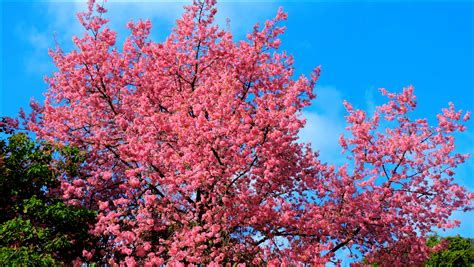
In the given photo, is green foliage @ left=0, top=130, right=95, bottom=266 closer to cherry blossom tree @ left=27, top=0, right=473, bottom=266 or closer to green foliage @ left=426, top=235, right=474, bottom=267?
cherry blossom tree @ left=27, top=0, right=473, bottom=266

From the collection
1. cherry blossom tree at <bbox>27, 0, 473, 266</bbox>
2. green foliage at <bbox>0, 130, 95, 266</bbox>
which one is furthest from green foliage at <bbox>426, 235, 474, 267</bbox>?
green foliage at <bbox>0, 130, 95, 266</bbox>

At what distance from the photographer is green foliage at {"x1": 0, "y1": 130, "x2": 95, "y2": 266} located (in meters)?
13.3

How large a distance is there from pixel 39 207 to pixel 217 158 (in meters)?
4.83

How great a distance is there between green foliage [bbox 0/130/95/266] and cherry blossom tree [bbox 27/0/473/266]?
0.57 metres

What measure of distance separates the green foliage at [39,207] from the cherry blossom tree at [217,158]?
571mm

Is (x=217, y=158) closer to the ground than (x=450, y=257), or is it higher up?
closer to the ground

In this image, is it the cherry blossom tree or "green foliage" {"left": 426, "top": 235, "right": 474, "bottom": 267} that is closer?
the cherry blossom tree

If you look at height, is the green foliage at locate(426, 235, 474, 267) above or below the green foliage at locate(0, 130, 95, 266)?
above

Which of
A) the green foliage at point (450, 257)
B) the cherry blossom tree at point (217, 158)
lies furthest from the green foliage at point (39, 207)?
the green foliage at point (450, 257)

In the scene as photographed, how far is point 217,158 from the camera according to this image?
1435cm

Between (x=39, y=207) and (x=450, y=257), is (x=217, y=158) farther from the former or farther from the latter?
(x=450, y=257)

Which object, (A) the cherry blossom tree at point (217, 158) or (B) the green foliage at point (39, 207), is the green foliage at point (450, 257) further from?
(B) the green foliage at point (39, 207)

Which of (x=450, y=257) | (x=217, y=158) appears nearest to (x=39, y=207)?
(x=217, y=158)

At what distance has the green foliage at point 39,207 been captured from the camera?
43.7 ft
